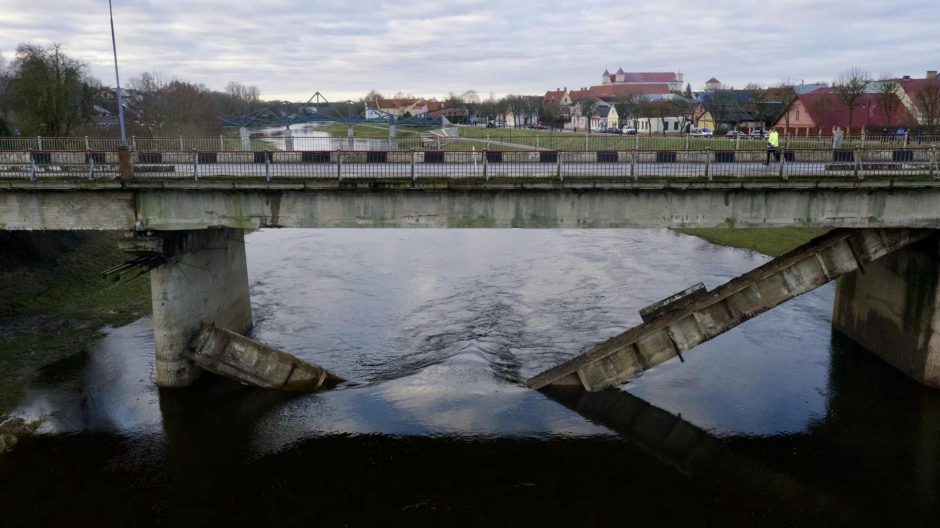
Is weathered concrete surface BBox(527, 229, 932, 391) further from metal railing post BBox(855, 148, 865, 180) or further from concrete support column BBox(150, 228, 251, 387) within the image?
concrete support column BBox(150, 228, 251, 387)

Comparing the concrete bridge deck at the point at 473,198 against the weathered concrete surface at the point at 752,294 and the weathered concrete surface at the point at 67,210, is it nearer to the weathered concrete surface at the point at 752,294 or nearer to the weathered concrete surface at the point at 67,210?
the weathered concrete surface at the point at 67,210

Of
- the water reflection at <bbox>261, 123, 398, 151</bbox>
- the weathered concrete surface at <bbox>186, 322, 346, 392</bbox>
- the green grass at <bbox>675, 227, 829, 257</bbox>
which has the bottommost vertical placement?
the weathered concrete surface at <bbox>186, 322, 346, 392</bbox>

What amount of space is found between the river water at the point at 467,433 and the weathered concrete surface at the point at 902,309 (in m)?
0.81

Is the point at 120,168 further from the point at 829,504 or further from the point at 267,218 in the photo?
the point at 829,504

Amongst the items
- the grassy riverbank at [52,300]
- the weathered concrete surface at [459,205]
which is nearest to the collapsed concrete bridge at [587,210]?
the weathered concrete surface at [459,205]

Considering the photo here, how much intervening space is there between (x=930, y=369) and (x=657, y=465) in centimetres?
1091

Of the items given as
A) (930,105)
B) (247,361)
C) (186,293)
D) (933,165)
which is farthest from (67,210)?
(930,105)

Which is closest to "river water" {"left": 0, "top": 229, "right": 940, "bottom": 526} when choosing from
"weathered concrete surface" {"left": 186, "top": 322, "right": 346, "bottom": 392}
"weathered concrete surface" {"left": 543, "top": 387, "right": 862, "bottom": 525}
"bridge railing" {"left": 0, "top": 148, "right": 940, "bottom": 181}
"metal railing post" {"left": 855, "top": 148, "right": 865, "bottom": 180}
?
"weathered concrete surface" {"left": 543, "top": 387, "right": 862, "bottom": 525}

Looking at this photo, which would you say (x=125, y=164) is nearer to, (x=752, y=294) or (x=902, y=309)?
(x=752, y=294)

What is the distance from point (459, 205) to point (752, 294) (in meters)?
9.70

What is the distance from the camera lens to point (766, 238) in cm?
4603

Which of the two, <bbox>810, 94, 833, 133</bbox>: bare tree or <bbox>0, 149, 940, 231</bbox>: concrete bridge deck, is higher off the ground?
<bbox>810, 94, 833, 133</bbox>: bare tree

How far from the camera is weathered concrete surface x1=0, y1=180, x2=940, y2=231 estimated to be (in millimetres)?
21141

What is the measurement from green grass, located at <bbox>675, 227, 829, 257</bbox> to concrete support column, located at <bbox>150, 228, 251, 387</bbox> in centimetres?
2869
